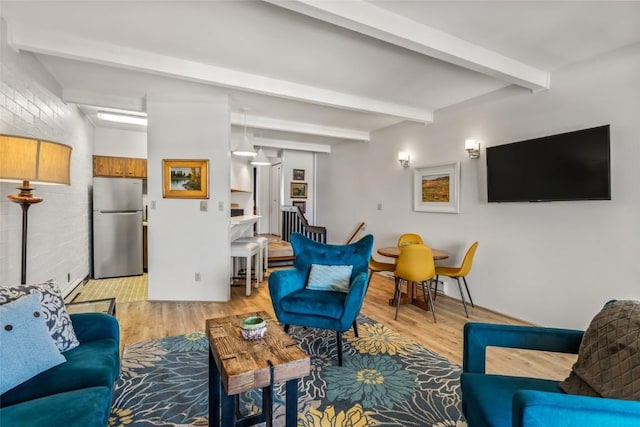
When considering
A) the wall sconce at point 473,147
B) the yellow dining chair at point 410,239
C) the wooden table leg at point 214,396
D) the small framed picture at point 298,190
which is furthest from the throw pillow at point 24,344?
the small framed picture at point 298,190

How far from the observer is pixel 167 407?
6.25 ft

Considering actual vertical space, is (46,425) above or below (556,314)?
above

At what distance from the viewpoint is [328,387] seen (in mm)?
2131

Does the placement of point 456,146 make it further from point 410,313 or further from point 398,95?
point 410,313

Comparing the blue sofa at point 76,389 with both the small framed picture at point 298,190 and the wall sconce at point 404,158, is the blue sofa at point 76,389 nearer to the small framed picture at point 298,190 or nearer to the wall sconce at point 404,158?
the wall sconce at point 404,158

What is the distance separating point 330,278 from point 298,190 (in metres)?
5.04

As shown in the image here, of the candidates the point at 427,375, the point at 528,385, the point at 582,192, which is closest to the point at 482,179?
the point at 582,192

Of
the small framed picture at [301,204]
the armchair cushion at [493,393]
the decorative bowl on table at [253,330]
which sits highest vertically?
the small framed picture at [301,204]

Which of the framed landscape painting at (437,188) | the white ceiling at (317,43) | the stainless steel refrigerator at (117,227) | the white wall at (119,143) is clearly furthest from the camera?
the white wall at (119,143)

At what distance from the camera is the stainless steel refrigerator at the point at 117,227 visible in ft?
16.5

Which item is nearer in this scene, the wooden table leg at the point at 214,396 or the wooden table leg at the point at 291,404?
the wooden table leg at the point at 291,404

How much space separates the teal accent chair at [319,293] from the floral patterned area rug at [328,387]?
9.5 inches

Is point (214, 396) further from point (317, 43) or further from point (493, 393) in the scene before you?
point (317, 43)

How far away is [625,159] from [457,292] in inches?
89.5
